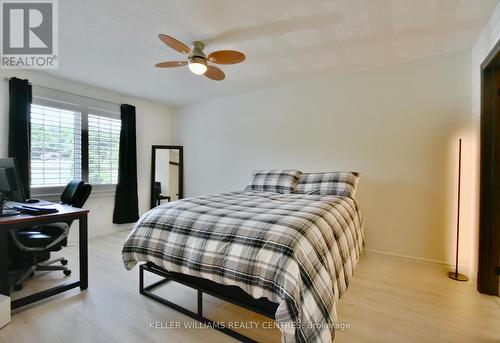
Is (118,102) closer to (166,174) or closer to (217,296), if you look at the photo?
(166,174)

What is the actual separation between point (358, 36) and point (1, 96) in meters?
4.10

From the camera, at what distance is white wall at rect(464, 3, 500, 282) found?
85.0 inches

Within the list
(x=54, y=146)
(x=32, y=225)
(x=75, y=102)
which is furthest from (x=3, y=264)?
(x=75, y=102)

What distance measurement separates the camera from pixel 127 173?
A: 412cm

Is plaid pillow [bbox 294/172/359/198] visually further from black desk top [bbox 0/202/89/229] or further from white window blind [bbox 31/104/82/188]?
Answer: white window blind [bbox 31/104/82/188]

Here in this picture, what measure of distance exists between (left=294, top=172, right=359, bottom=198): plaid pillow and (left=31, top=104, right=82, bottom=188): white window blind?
10.8 ft

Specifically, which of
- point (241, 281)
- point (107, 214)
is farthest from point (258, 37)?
point (107, 214)

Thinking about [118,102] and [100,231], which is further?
[118,102]

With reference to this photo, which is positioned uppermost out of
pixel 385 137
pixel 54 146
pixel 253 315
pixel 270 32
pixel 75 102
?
pixel 270 32

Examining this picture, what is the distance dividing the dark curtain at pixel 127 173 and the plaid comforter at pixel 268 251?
242 centimetres

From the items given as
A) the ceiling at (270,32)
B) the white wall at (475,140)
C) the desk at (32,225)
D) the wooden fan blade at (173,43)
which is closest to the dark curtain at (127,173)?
the ceiling at (270,32)

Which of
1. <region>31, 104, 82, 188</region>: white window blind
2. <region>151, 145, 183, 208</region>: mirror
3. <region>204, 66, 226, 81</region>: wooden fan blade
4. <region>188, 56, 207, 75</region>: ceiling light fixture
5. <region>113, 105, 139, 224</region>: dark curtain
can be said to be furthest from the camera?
<region>151, 145, 183, 208</region>: mirror

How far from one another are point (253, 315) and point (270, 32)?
2.42m

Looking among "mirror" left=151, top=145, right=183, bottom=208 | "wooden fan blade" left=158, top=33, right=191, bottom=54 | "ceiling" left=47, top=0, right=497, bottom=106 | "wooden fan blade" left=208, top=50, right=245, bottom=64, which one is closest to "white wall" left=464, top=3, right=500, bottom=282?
"ceiling" left=47, top=0, right=497, bottom=106
